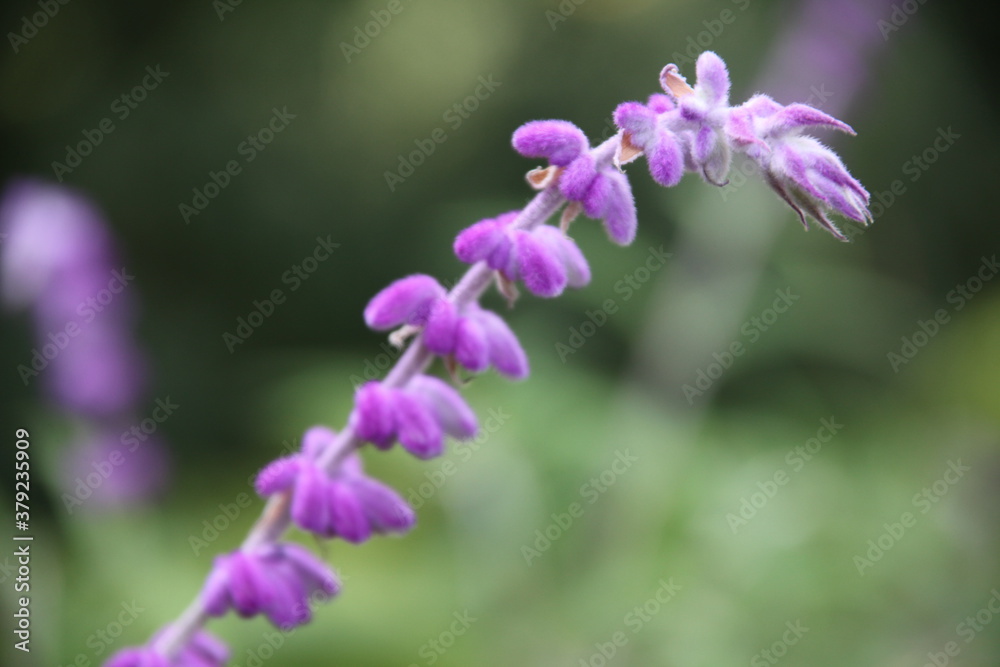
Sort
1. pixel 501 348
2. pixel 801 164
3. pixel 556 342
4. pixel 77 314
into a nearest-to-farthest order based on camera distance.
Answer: pixel 801 164 → pixel 501 348 → pixel 77 314 → pixel 556 342

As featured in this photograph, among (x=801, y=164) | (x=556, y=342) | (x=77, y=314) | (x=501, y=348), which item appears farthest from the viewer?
(x=556, y=342)

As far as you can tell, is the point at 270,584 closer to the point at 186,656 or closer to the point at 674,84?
the point at 186,656

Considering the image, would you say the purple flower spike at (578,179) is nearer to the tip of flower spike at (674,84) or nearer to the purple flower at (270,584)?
the tip of flower spike at (674,84)

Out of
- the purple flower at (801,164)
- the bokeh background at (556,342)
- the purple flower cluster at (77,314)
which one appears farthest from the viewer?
the bokeh background at (556,342)

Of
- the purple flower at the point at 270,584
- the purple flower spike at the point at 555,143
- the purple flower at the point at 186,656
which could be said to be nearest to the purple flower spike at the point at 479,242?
the purple flower spike at the point at 555,143

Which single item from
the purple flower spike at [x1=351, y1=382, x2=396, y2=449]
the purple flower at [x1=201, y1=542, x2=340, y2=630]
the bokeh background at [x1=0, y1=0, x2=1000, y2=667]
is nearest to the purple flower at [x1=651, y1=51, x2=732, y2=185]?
the purple flower spike at [x1=351, y1=382, x2=396, y2=449]

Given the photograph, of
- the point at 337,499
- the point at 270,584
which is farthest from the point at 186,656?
the point at 337,499

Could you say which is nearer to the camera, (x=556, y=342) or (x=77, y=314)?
(x=77, y=314)
